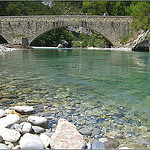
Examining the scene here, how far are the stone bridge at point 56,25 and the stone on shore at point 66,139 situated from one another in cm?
2506

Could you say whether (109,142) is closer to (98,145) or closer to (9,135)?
(98,145)

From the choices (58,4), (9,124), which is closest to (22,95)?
(9,124)

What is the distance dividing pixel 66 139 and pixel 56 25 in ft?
84.8

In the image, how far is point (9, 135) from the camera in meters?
1.97

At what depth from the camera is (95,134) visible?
2205mm

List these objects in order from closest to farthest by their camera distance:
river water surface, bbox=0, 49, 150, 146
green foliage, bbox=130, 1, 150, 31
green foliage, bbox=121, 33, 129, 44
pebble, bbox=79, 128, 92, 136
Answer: pebble, bbox=79, 128, 92, 136
river water surface, bbox=0, 49, 150, 146
green foliage, bbox=130, 1, 150, 31
green foliage, bbox=121, 33, 129, 44

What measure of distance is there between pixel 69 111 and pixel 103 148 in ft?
3.46

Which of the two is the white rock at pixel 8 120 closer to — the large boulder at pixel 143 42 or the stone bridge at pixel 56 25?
the large boulder at pixel 143 42

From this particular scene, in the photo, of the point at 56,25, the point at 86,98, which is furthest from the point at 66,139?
the point at 56,25

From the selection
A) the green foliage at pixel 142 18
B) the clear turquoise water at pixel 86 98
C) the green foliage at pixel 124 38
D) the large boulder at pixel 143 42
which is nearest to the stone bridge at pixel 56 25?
the green foliage at pixel 124 38

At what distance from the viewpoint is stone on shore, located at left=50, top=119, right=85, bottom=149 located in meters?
1.83

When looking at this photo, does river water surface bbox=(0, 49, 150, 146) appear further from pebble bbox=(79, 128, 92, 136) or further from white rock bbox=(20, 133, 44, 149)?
white rock bbox=(20, 133, 44, 149)

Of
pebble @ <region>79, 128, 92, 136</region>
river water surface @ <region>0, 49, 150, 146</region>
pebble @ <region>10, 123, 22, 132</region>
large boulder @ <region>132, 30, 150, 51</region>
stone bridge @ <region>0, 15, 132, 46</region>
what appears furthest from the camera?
stone bridge @ <region>0, 15, 132, 46</region>

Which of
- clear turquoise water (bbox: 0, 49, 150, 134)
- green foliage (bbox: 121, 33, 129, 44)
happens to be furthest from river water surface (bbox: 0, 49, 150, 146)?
green foliage (bbox: 121, 33, 129, 44)
